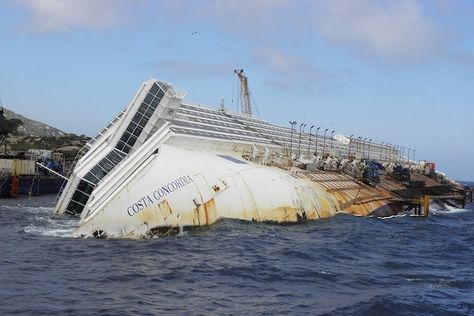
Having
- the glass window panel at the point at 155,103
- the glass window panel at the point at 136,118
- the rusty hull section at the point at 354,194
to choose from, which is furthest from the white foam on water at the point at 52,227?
the rusty hull section at the point at 354,194

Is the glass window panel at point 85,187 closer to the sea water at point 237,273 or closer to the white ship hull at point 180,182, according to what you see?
the white ship hull at point 180,182

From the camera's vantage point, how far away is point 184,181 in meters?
34.0

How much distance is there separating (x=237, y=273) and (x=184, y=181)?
11347mm

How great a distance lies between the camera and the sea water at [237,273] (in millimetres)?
18938

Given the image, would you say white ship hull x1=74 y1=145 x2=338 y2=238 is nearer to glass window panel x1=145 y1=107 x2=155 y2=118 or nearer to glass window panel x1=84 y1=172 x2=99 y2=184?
glass window panel x1=84 y1=172 x2=99 y2=184

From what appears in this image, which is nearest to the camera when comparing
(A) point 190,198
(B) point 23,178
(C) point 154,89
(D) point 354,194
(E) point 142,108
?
(A) point 190,198

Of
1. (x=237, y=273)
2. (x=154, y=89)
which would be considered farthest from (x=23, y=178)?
(x=237, y=273)

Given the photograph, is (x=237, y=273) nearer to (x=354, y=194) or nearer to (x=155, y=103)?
(x=155, y=103)

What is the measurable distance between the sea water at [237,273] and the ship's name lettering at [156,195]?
6.98ft

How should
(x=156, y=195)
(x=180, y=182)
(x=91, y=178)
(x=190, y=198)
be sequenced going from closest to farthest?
(x=156, y=195) → (x=190, y=198) → (x=180, y=182) → (x=91, y=178)

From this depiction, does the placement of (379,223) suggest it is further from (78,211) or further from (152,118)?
(78,211)

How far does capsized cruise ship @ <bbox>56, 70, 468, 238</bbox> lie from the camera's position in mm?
32531

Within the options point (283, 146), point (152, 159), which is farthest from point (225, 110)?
point (152, 159)

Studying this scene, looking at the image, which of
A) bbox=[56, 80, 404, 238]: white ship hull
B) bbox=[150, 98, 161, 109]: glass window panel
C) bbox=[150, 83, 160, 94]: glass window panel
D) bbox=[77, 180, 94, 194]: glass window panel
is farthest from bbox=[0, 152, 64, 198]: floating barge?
bbox=[150, 83, 160, 94]: glass window panel
